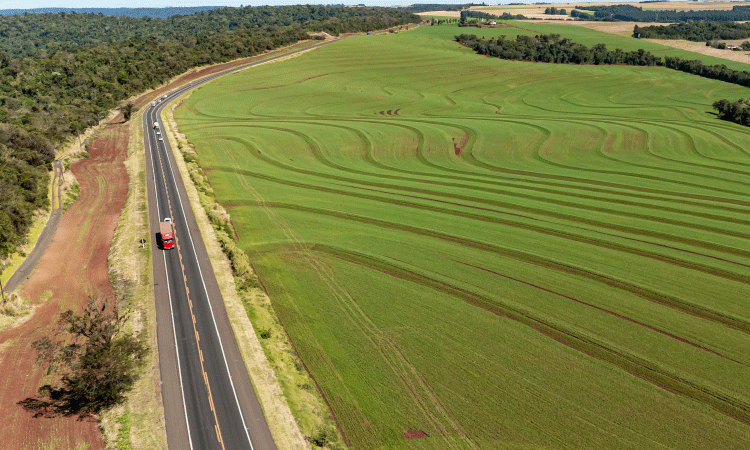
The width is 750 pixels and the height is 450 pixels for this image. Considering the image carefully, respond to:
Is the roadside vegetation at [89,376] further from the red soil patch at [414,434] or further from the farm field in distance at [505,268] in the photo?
the red soil patch at [414,434]

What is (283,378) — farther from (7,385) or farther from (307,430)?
(7,385)

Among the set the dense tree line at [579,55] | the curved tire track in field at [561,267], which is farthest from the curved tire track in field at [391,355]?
the dense tree line at [579,55]

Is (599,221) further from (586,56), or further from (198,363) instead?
(586,56)

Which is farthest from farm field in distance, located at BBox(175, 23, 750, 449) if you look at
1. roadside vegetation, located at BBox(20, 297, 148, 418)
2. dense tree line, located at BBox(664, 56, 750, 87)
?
dense tree line, located at BBox(664, 56, 750, 87)

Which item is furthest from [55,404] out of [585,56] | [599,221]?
[585,56]

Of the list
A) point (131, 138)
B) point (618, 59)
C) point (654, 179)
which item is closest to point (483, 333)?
point (654, 179)
